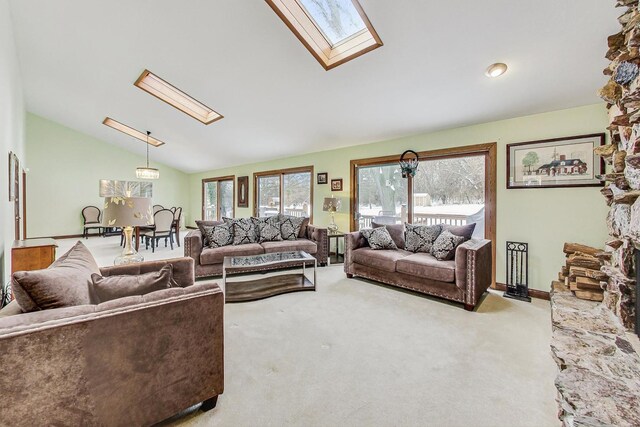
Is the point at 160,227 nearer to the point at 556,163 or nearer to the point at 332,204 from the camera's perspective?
the point at 332,204

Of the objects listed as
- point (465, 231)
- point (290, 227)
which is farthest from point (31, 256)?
point (465, 231)

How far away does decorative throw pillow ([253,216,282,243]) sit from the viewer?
4613 mm

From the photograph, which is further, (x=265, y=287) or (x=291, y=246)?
(x=291, y=246)

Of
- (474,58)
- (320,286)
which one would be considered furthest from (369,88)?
(320,286)

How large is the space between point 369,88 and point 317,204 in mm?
3054

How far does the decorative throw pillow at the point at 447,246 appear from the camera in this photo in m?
3.16

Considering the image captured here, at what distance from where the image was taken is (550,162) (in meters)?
3.07

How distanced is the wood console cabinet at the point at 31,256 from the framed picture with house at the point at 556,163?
5674mm

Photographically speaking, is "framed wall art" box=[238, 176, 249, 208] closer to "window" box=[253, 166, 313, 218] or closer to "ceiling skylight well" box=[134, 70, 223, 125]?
"window" box=[253, 166, 313, 218]

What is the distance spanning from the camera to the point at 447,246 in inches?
125

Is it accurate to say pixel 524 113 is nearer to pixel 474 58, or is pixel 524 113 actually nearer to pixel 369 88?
pixel 474 58

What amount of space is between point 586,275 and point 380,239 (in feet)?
6.97

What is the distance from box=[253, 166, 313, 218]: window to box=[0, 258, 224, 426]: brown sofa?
471 centimetres

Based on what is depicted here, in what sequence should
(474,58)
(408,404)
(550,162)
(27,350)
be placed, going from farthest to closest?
(550,162)
(474,58)
(408,404)
(27,350)
